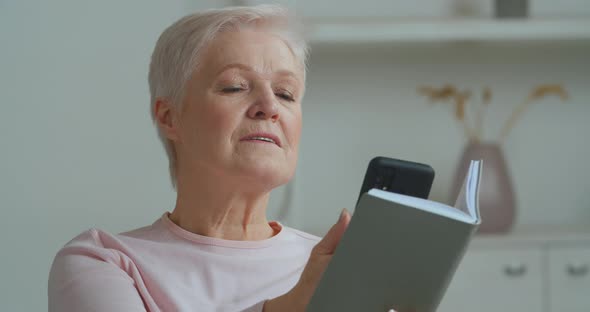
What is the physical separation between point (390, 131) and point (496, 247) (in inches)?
23.9

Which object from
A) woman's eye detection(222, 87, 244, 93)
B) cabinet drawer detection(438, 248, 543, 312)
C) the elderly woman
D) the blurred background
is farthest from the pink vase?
woman's eye detection(222, 87, 244, 93)

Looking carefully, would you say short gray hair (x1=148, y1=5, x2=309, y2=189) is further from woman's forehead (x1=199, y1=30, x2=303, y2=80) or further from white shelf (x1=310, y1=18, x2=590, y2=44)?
white shelf (x1=310, y1=18, x2=590, y2=44)

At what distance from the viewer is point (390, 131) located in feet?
9.89

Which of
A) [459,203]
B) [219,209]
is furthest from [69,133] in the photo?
[459,203]

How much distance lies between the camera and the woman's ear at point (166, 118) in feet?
4.37

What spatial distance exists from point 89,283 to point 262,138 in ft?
1.06

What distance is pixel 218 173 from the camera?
1240 millimetres

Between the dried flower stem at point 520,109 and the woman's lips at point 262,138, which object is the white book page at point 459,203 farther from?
the dried flower stem at point 520,109

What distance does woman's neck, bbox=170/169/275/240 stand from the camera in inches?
49.8

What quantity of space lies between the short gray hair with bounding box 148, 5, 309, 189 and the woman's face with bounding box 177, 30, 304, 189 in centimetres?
1

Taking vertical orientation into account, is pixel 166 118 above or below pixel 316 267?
above

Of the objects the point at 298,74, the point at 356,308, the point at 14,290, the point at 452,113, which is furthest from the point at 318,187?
the point at 356,308

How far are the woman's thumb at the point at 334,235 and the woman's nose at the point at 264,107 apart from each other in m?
0.28

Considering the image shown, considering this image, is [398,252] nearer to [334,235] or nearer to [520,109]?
[334,235]
